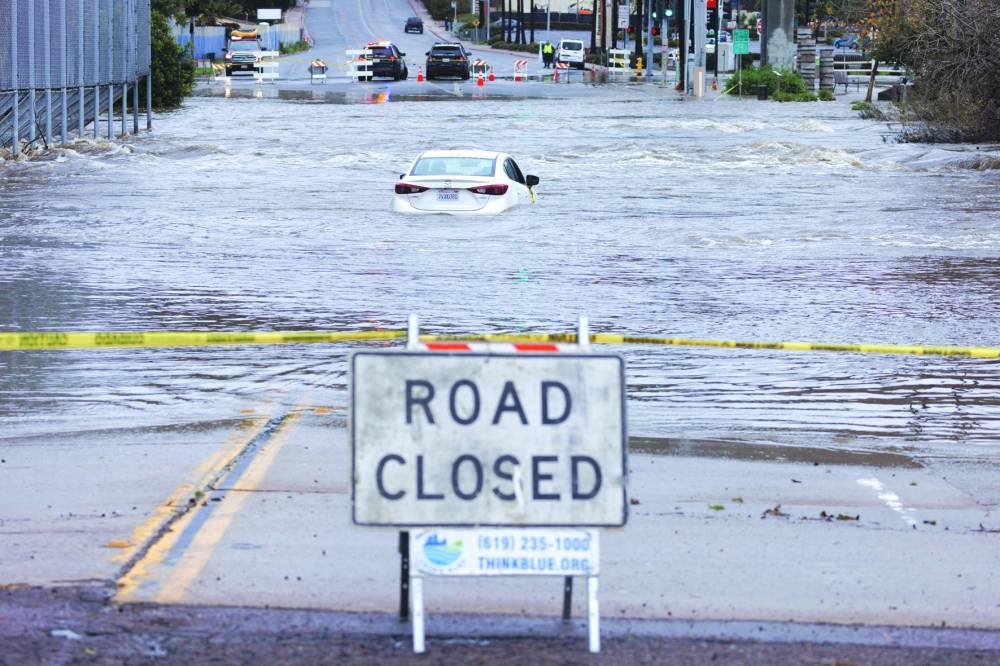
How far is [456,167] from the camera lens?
22.8m

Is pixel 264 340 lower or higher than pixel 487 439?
lower

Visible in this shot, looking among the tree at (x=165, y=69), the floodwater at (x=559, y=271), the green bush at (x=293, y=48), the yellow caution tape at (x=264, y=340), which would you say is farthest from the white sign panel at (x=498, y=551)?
the green bush at (x=293, y=48)

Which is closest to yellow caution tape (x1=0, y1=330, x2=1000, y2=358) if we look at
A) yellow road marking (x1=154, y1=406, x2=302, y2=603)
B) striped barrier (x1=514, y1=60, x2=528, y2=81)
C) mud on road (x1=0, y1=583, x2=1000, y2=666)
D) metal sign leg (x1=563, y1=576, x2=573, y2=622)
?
yellow road marking (x1=154, y1=406, x2=302, y2=603)

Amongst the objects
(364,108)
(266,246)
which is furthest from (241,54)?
(266,246)

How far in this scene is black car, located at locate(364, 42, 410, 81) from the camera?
77188mm

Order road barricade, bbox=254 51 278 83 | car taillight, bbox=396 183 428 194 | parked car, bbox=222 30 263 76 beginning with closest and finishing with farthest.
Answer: car taillight, bbox=396 183 428 194, road barricade, bbox=254 51 278 83, parked car, bbox=222 30 263 76

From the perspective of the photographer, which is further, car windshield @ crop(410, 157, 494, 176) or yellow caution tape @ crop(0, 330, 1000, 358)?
car windshield @ crop(410, 157, 494, 176)

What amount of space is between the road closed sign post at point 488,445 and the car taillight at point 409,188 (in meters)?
16.9

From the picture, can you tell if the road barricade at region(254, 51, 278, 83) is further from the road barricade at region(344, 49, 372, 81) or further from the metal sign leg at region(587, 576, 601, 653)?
the metal sign leg at region(587, 576, 601, 653)

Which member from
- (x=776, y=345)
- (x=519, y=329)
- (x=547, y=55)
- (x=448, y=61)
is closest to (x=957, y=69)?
(x=519, y=329)

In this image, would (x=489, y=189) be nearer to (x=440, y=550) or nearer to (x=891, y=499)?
(x=891, y=499)

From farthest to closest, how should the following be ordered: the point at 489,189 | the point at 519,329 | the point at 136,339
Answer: the point at 489,189
the point at 519,329
the point at 136,339

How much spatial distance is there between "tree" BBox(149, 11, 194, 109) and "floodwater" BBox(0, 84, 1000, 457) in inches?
624

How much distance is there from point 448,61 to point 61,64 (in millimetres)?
43306
